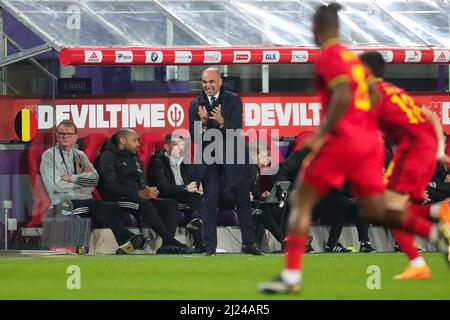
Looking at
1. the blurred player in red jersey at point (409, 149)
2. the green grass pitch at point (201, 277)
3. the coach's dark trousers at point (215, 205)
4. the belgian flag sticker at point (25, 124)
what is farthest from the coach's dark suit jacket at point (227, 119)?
the blurred player in red jersey at point (409, 149)

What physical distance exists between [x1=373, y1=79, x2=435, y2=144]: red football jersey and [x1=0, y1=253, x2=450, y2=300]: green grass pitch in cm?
142

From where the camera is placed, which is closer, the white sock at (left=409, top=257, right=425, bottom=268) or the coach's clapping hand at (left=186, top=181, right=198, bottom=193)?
the white sock at (left=409, top=257, right=425, bottom=268)

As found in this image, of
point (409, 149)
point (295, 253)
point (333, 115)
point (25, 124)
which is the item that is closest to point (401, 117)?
point (409, 149)

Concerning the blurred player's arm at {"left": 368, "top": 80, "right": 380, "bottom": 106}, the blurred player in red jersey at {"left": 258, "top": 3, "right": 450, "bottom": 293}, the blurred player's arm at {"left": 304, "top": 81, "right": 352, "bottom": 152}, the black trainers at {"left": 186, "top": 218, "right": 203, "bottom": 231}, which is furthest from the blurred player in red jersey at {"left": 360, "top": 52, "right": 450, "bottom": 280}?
the black trainers at {"left": 186, "top": 218, "right": 203, "bottom": 231}

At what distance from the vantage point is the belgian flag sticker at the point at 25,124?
20.4 meters

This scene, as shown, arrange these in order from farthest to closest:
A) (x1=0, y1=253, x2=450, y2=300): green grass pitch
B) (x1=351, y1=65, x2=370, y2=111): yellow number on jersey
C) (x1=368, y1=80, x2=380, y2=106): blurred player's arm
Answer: (x1=0, y1=253, x2=450, y2=300): green grass pitch → (x1=368, y1=80, x2=380, y2=106): blurred player's arm → (x1=351, y1=65, x2=370, y2=111): yellow number on jersey

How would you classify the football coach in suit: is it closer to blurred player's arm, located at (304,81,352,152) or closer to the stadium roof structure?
the stadium roof structure

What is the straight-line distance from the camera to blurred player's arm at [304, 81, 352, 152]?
1034 cm

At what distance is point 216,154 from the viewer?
60.0 feet

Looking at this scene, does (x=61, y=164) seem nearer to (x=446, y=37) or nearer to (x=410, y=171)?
(x=446, y=37)

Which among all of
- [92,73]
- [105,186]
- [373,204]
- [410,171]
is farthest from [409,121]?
[92,73]

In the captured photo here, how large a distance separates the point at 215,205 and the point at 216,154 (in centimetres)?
68

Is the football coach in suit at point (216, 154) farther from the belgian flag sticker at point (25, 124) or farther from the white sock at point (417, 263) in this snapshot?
the white sock at point (417, 263)

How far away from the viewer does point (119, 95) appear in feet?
68.7
